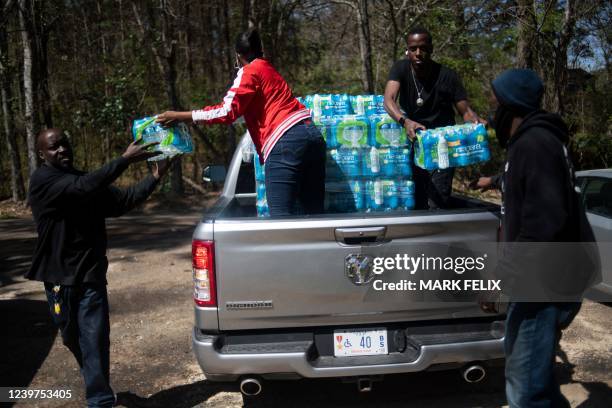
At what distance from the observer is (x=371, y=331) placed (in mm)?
3480

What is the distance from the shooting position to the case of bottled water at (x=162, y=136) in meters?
3.84

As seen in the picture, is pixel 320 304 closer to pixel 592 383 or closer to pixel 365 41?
pixel 592 383

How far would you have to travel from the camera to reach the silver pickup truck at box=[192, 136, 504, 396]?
3.34m

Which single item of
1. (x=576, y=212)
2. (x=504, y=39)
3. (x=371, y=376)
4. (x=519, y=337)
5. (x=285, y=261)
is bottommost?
(x=371, y=376)

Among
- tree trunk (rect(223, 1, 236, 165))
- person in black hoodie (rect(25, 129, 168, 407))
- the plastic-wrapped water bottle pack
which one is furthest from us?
tree trunk (rect(223, 1, 236, 165))

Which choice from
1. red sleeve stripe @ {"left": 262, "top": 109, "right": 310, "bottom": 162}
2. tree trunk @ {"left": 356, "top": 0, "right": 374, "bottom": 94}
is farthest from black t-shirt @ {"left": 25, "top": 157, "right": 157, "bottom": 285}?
tree trunk @ {"left": 356, "top": 0, "right": 374, "bottom": 94}

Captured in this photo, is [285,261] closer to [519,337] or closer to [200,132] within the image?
[519,337]

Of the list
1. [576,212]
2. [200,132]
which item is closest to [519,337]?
[576,212]

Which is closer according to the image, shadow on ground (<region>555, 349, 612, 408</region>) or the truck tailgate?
the truck tailgate

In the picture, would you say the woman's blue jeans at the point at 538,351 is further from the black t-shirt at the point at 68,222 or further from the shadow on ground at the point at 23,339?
the shadow on ground at the point at 23,339

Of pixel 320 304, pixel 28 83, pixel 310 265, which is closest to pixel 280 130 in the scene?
pixel 310 265

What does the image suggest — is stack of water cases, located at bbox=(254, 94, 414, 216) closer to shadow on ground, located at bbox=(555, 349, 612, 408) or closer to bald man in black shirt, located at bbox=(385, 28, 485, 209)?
bald man in black shirt, located at bbox=(385, 28, 485, 209)

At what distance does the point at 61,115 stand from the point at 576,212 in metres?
15.0

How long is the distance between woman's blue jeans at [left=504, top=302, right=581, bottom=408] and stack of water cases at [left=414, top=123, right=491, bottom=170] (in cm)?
155
